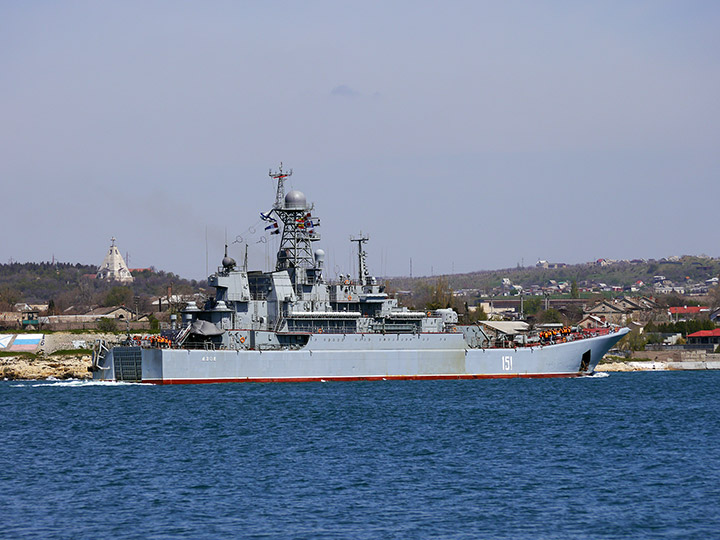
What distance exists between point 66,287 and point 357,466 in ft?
513

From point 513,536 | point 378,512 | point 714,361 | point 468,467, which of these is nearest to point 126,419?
point 468,467

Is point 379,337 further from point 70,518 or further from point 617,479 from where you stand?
point 70,518

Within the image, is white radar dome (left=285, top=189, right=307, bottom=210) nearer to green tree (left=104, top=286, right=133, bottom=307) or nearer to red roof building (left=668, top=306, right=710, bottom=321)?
green tree (left=104, top=286, right=133, bottom=307)

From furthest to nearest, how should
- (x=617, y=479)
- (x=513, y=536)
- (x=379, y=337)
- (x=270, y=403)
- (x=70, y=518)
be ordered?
(x=379, y=337)
(x=270, y=403)
(x=617, y=479)
(x=70, y=518)
(x=513, y=536)

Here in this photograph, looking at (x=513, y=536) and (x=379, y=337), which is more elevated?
(x=379, y=337)

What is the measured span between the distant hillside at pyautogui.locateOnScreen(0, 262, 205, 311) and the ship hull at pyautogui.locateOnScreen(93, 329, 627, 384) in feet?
236

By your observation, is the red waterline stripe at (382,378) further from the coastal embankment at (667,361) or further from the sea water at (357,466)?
the coastal embankment at (667,361)

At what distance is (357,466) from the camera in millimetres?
28125

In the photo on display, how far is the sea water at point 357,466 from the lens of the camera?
21.4 metres

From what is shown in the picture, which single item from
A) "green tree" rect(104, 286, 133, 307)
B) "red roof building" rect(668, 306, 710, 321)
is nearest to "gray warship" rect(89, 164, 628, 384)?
"green tree" rect(104, 286, 133, 307)

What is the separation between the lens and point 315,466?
1110 inches

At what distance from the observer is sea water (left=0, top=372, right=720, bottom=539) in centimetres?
2139

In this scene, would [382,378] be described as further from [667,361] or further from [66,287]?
[66,287]

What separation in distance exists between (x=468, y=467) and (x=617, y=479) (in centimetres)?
425
